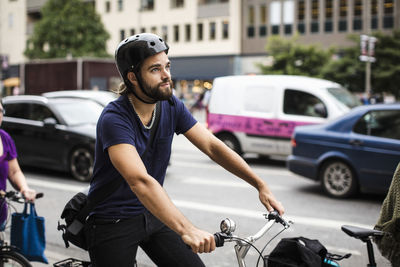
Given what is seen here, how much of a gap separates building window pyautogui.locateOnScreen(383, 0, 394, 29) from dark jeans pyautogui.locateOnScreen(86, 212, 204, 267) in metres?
38.6

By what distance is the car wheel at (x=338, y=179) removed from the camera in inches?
312

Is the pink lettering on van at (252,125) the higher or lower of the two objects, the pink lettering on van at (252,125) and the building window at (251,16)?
the lower

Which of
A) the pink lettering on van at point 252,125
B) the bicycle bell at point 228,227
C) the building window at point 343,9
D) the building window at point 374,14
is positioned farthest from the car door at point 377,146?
the building window at point 343,9

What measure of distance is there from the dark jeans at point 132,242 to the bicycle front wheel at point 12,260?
98 centimetres

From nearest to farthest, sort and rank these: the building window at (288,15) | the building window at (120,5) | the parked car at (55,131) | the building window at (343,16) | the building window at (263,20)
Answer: the parked car at (55,131) < the building window at (343,16) < the building window at (288,15) < the building window at (263,20) < the building window at (120,5)

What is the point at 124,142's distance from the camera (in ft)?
7.54

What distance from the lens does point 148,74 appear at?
7.91 ft

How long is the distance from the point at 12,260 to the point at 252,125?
8.71m

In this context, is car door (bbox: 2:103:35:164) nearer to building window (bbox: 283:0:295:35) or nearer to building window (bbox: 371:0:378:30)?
building window (bbox: 371:0:378:30)

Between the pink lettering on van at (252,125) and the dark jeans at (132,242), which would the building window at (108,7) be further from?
the dark jeans at (132,242)

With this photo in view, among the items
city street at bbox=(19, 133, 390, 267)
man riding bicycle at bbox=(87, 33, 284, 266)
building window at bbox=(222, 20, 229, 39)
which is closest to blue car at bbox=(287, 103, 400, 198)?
city street at bbox=(19, 133, 390, 267)

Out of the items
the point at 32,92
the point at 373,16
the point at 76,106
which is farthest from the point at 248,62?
the point at 76,106

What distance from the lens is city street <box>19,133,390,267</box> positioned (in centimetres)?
556

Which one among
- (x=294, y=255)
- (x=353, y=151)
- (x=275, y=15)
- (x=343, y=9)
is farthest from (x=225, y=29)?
(x=294, y=255)
